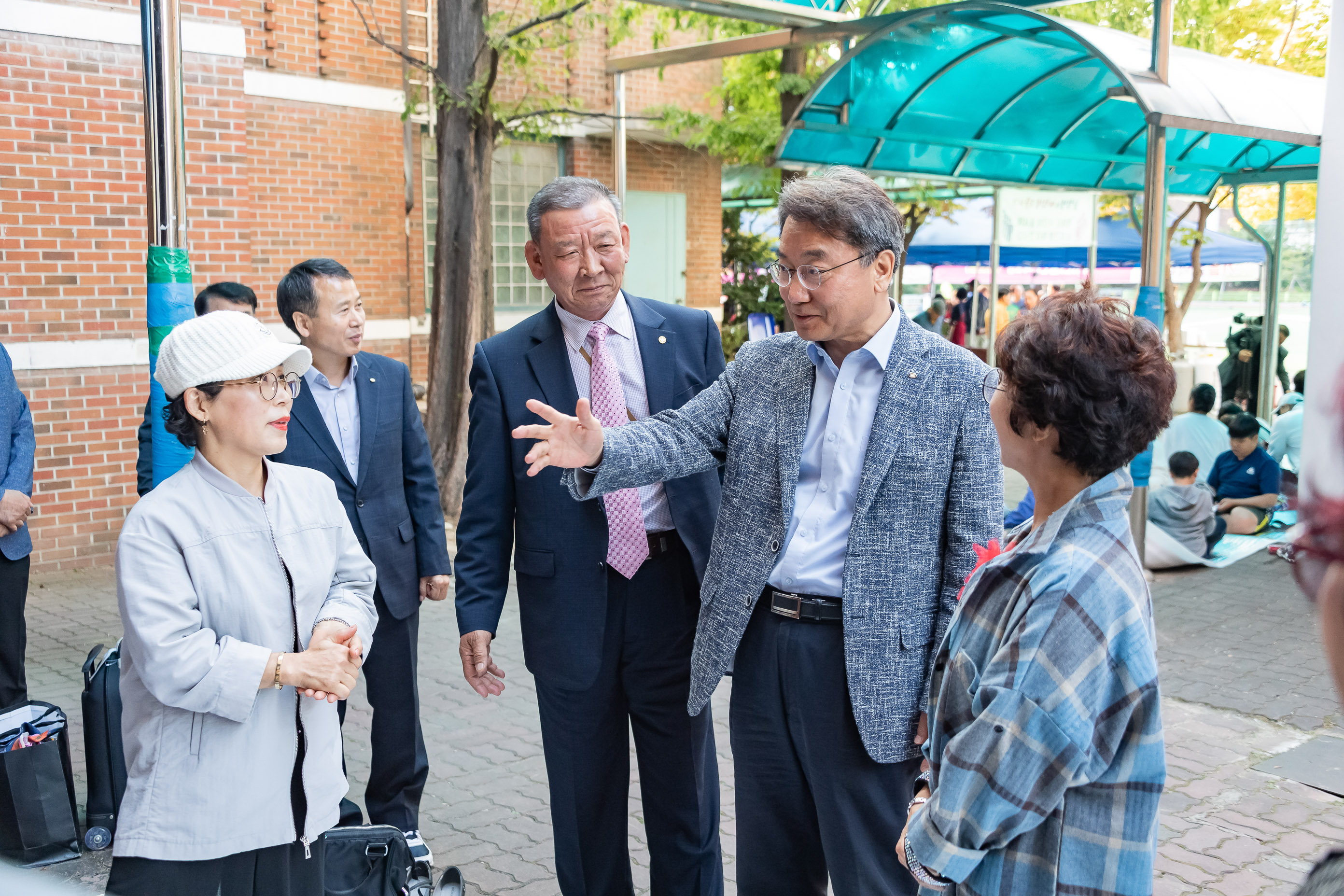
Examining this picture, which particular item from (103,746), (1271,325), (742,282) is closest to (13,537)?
(103,746)

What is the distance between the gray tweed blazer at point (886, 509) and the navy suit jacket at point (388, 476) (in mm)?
1569

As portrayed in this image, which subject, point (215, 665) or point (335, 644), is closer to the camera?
point (215, 665)

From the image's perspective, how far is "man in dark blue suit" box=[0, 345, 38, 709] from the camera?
457cm

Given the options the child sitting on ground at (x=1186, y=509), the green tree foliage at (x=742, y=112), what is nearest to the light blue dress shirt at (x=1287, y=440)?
the child sitting on ground at (x=1186, y=509)

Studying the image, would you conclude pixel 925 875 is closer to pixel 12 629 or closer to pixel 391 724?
pixel 391 724

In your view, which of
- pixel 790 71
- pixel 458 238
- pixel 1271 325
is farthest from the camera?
pixel 1271 325

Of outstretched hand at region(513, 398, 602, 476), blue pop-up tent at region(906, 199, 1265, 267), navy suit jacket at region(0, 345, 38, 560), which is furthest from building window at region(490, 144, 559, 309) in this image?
outstretched hand at region(513, 398, 602, 476)

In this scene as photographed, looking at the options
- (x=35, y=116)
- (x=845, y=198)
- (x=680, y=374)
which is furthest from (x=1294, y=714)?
(x=35, y=116)

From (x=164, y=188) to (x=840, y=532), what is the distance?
284 cm

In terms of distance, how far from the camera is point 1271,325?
12484 mm

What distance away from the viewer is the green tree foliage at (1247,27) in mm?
15703

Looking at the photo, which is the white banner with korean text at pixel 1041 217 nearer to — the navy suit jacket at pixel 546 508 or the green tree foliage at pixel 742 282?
the green tree foliage at pixel 742 282

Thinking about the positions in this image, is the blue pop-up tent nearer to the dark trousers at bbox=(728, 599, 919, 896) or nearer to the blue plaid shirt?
the dark trousers at bbox=(728, 599, 919, 896)

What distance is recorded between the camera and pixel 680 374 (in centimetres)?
330
